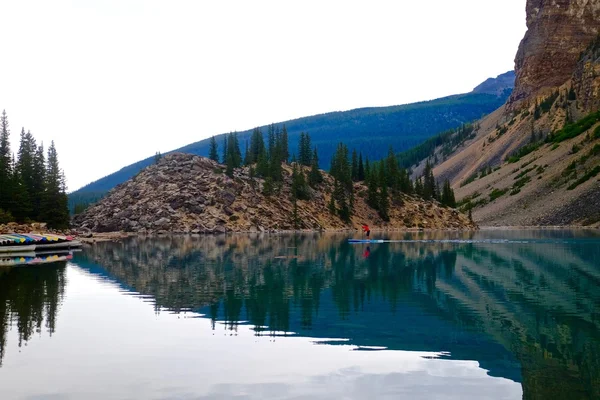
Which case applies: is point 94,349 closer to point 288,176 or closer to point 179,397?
point 179,397

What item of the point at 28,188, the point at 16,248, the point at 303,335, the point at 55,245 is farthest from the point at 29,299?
the point at 28,188

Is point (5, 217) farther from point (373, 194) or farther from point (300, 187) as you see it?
point (373, 194)

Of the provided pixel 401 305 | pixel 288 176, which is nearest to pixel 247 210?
pixel 288 176

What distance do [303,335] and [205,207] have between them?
14161 centimetres

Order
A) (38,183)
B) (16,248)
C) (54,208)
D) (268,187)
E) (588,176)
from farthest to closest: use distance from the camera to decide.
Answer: (588,176), (268,187), (38,183), (54,208), (16,248)

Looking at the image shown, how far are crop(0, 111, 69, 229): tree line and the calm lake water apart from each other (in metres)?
64.5

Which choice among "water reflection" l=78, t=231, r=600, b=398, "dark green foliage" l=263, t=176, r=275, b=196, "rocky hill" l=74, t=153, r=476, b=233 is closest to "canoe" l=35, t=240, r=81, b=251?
"water reflection" l=78, t=231, r=600, b=398

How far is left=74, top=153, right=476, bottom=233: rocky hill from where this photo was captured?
539 feet

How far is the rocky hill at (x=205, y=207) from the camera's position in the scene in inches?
6471

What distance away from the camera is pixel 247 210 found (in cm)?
17225

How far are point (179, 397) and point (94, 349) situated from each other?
8486 millimetres

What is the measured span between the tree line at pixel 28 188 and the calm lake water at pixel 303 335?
6452 centimetres

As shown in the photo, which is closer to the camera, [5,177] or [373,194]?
[5,177]

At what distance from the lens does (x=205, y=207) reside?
16750cm
